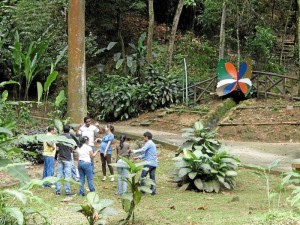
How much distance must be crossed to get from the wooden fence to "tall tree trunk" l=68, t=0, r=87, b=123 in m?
8.84

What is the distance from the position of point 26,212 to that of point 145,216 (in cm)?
290

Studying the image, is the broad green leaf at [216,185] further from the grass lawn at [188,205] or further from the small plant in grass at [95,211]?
the small plant in grass at [95,211]

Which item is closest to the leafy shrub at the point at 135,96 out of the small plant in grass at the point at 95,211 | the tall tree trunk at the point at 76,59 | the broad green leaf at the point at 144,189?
the tall tree trunk at the point at 76,59

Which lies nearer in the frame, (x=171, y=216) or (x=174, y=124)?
(x=171, y=216)

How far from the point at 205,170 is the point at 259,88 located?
38.1 ft

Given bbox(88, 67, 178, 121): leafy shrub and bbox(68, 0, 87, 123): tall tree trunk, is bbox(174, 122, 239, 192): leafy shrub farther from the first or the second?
bbox(88, 67, 178, 121): leafy shrub

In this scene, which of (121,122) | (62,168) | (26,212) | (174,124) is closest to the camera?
(26,212)

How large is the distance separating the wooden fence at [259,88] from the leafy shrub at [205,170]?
10.2 meters

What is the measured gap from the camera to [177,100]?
859 inches

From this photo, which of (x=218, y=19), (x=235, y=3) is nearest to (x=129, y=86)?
(x=235, y=3)

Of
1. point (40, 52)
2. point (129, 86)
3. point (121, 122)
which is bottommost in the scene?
point (121, 122)

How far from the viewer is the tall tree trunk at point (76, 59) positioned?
12922mm

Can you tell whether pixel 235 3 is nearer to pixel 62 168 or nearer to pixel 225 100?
pixel 225 100

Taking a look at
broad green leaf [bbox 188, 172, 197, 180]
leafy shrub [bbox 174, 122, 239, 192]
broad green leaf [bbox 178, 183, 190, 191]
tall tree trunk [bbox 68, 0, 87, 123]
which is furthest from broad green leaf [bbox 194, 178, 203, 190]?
tall tree trunk [bbox 68, 0, 87, 123]
